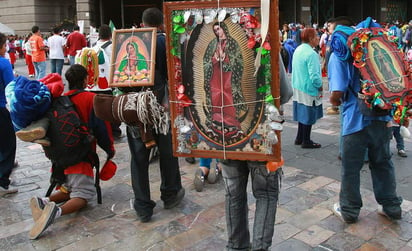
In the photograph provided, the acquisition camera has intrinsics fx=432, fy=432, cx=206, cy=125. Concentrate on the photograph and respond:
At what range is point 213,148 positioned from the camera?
9.84ft

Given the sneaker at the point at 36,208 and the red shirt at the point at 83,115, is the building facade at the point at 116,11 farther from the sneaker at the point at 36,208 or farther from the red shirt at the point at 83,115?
the sneaker at the point at 36,208

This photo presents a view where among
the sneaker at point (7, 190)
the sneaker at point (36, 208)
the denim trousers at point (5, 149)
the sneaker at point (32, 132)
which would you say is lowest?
the sneaker at point (7, 190)

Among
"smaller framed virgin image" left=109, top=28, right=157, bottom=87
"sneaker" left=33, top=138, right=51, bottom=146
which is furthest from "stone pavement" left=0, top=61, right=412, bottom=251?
"smaller framed virgin image" left=109, top=28, right=157, bottom=87

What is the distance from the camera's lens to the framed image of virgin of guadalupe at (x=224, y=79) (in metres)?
2.68

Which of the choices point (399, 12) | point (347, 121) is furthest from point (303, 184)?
point (399, 12)

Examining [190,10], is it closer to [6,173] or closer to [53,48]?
[6,173]

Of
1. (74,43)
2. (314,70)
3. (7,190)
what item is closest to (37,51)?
(74,43)

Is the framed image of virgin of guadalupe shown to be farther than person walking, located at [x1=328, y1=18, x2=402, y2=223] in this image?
No

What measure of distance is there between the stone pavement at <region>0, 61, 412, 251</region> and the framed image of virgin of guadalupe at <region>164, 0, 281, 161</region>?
3.80 ft

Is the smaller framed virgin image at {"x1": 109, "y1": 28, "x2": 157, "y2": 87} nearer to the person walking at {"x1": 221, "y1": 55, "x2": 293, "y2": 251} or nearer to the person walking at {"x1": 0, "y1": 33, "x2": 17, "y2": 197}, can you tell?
the person walking at {"x1": 221, "y1": 55, "x2": 293, "y2": 251}

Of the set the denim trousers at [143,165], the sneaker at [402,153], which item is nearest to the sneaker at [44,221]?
the denim trousers at [143,165]

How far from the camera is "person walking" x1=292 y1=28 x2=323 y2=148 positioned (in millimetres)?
6215

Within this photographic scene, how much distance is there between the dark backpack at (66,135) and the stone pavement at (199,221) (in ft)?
2.00

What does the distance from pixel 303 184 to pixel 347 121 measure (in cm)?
148
